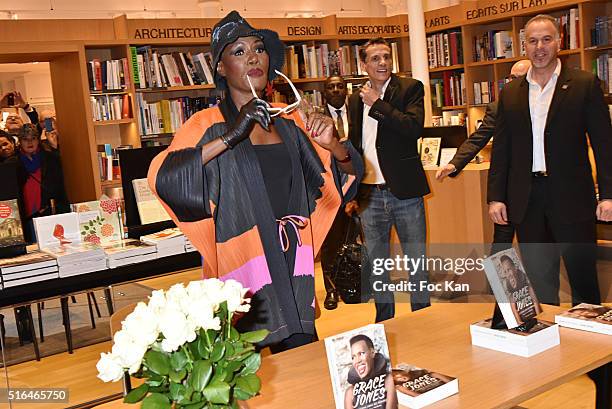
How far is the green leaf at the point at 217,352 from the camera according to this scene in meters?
1.37

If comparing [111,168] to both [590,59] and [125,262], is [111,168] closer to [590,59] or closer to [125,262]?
[125,262]

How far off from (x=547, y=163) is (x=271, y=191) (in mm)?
1606

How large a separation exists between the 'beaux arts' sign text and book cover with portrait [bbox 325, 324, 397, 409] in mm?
6318

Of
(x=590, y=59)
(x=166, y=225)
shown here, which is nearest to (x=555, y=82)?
(x=166, y=225)

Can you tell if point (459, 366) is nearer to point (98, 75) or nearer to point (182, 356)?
point (182, 356)

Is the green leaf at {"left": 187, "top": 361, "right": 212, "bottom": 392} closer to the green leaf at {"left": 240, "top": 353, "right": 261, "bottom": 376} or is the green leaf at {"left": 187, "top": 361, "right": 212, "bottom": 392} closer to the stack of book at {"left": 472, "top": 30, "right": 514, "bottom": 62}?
the green leaf at {"left": 240, "top": 353, "right": 261, "bottom": 376}

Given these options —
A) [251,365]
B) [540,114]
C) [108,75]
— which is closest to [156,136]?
[108,75]

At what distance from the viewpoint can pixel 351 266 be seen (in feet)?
15.2

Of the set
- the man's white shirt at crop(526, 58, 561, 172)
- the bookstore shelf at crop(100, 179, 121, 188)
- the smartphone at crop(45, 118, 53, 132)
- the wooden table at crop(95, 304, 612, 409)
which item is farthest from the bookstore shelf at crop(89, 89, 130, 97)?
the wooden table at crop(95, 304, 612, 409)

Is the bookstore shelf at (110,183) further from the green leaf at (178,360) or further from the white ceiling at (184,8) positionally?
the green leaf at (178,360)

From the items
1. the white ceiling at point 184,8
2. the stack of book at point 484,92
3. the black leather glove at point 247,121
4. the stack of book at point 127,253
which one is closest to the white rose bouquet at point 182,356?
the black leather glove at point 247,121

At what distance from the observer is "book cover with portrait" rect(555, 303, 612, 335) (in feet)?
7.44

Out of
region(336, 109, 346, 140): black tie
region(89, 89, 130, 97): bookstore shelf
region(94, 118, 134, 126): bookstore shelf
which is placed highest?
region(89, 89, 130, 97): bookstore shelf

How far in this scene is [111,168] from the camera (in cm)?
713
